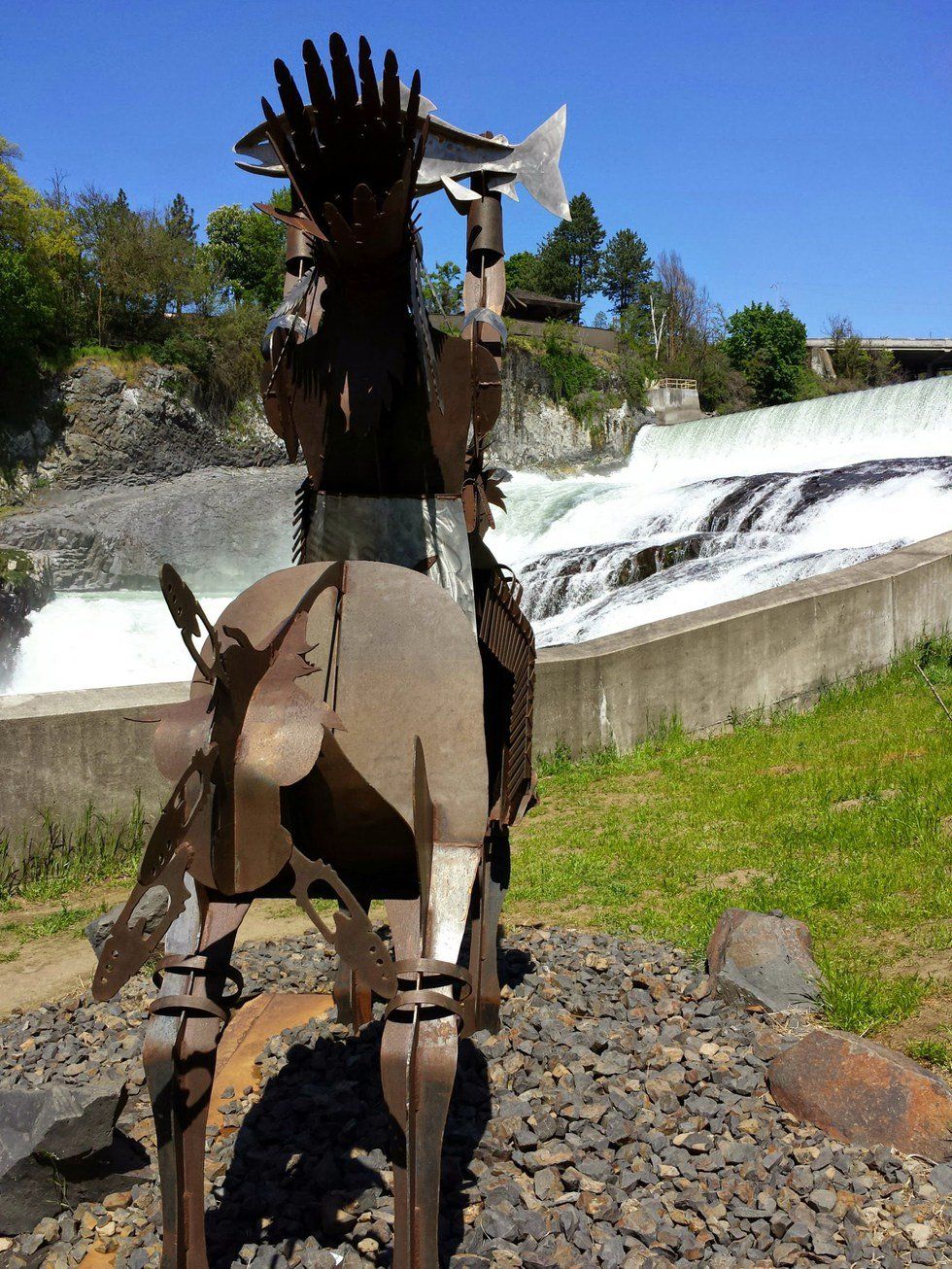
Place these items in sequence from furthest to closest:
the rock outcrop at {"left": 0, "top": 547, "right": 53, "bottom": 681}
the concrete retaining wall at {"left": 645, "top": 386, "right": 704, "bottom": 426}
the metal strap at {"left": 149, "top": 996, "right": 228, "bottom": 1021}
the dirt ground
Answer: the concrete retaining wall at {"left": 645, "top": 386, "right": 704, "bottom": 426} < the rock outcrop at {"left": 0, "top": 547, "right": 53, "bottom": 681} < the dirt ground < the metal strap at {"left": 149, "top": 996, "right": 228, "bottom": 1021}

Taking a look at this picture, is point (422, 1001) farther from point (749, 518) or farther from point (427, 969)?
point (749, 518)

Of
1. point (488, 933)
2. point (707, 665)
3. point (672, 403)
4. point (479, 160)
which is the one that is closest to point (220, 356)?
point (672, 403)

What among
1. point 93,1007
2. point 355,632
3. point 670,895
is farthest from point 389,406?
point 670,895

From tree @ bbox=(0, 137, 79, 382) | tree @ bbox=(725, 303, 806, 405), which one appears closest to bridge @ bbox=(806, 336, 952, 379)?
tree @ bbox=(725, 303, 806, 405)

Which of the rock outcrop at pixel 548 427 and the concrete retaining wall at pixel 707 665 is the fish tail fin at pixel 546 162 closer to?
the concrete retaining wall at pixel 707 665

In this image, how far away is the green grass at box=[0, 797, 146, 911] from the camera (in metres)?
5.91

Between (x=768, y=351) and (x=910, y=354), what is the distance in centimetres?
715

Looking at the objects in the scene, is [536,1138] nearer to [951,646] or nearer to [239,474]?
[951,646]

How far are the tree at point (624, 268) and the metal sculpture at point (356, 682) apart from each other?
74.7 metres

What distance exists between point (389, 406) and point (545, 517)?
68.6 feet

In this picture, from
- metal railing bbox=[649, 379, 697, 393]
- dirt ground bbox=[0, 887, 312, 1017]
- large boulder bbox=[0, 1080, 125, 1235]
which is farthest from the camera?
metal railing bbox=[649, 379, 697, 393]

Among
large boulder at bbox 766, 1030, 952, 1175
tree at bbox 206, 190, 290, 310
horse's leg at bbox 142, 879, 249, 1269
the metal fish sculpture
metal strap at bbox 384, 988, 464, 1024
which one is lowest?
large boulder at bbox 766, 1030, 952, 1175

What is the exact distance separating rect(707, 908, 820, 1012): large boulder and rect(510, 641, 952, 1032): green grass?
112mm

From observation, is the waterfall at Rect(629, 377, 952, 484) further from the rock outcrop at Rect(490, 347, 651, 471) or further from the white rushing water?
the rock outcrop at Rect(490, 347, 651, 471)
